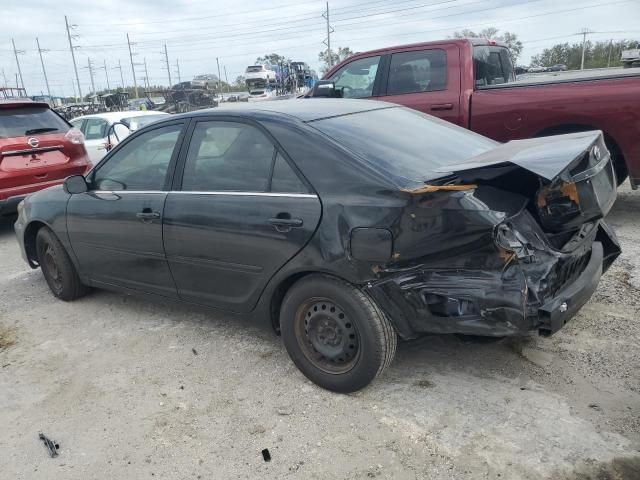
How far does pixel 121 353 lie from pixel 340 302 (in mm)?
1789

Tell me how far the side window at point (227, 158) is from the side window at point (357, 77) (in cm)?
380

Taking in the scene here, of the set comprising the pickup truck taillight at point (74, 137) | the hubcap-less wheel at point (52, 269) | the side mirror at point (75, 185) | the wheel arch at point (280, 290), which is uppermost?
the pickup truck taillight at point (74, 137)

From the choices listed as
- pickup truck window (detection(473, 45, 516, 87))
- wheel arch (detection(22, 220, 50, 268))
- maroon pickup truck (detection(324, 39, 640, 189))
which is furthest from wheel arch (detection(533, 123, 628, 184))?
wheel arch (detection(22, 220, 50, 268))

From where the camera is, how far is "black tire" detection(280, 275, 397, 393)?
9.17ft

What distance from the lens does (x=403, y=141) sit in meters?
3.24

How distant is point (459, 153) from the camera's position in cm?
336

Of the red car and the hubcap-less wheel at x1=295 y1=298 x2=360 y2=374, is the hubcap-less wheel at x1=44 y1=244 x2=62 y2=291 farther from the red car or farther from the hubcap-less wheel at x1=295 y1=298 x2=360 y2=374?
the hubcap-less wheel at x1=295 y1=298 x2=360 y2=374

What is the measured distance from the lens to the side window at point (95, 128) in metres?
9.88

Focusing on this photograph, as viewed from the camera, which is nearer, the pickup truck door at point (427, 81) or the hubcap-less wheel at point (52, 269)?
the hubcap-less wheel at point (52, 269)

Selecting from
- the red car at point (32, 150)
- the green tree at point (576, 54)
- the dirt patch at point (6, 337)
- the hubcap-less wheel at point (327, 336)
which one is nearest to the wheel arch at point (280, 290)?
the hubcap-less wheel at point (327, 336)

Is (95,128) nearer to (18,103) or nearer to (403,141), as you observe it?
(18,103)

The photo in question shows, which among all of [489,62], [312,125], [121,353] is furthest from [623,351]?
[489,62]

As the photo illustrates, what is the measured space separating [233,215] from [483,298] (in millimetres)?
1529

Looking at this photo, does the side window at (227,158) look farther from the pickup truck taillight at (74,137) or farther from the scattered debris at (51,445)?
the pickup truck taillight at (74,137)
